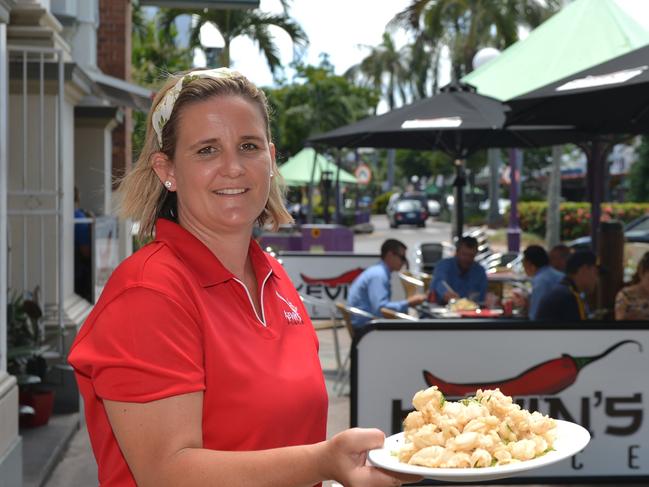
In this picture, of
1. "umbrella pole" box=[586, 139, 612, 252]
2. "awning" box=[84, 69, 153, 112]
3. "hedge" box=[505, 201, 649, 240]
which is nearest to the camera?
"awning" box=[84, 69, 153, 112]

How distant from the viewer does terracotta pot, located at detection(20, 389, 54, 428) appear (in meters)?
7.60

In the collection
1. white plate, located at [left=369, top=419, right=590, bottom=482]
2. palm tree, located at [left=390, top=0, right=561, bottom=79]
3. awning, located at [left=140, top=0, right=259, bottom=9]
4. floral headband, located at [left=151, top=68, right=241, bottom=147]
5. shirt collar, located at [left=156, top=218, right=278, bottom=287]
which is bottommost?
white plate, located at [left=369, top=419, right=590, bottom=482]

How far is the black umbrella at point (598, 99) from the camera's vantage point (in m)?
6.09

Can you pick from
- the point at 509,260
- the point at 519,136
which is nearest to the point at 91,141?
the point at 519,136

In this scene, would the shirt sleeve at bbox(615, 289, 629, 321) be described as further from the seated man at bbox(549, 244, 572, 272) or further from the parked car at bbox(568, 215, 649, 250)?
the parked car at bbox(568, 215, 649, 250)

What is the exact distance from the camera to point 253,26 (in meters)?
25.2

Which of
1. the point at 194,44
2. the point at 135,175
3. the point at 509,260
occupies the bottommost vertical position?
A: the point at 509,260

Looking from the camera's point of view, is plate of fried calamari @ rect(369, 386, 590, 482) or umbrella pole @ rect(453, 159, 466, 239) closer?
plate of fried calamari @ rect(369, 386, 590, 482)

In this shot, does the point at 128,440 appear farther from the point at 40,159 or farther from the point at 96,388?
the point at 40,159

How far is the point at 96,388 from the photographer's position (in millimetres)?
2006

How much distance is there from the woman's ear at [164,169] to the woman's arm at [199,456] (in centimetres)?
56

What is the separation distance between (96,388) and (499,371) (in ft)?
14.2

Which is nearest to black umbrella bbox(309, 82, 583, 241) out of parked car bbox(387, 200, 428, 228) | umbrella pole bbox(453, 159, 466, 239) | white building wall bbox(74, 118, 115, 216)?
umbrella pole bbox(453, 159, 466, 239)

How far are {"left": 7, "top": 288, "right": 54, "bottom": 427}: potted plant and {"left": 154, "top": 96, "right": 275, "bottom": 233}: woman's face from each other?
540 centimetres
